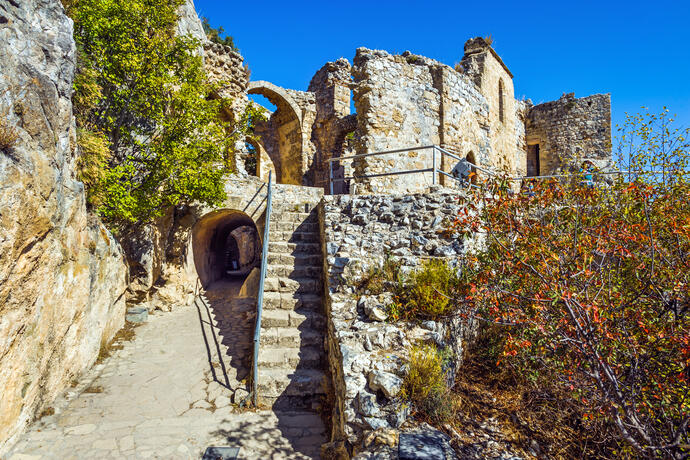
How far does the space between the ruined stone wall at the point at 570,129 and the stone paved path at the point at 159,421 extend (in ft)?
53.4

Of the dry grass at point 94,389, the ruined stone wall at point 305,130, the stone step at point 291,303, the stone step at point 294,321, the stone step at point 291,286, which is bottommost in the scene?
the dry grass at point 94,389

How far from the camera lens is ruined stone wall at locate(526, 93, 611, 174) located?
53.4 ft

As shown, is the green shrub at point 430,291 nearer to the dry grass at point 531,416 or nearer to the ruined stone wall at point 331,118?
the dry grass at point 531,416

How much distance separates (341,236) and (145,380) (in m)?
3.71

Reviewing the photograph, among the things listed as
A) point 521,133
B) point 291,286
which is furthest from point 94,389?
point 521,133

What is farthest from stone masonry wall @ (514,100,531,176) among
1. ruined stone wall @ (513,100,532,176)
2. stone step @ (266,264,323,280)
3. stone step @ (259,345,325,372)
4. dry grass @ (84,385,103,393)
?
dry grass @ (84,385,103,393)

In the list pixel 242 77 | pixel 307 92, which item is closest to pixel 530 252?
pixel 242 77

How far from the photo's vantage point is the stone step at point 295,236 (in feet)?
24.0

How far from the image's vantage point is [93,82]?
584 centimetres

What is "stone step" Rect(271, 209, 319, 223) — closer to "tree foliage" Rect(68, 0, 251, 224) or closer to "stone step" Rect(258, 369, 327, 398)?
"tree foliage" Rect(68, 0, 251, 224)

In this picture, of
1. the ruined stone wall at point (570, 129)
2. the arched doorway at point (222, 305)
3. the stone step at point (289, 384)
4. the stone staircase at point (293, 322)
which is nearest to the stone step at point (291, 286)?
the stone staircase at point (293, 322)

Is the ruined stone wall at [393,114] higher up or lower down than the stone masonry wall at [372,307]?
higher up

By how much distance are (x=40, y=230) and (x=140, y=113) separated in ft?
11.6

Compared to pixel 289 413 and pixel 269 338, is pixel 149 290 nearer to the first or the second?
pixel 269 338
